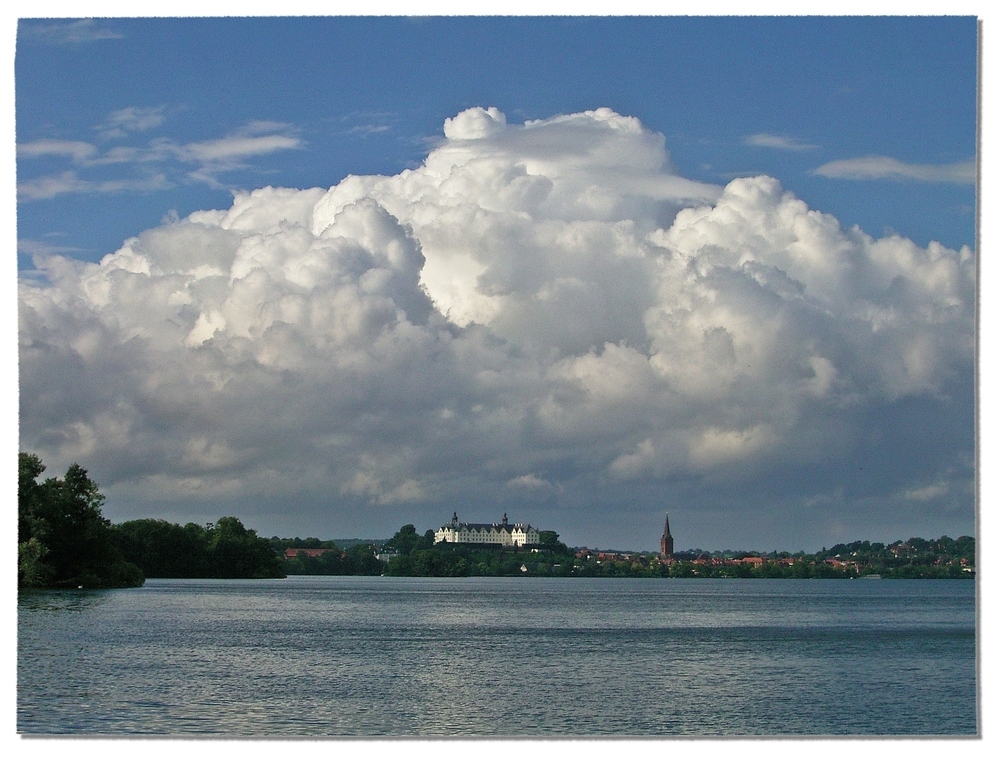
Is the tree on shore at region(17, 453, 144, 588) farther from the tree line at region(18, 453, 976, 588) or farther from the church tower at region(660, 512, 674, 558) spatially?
the church tower at region(660, 512, 674, 558)

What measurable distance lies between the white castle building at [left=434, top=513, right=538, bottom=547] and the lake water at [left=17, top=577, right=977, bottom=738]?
356 ft

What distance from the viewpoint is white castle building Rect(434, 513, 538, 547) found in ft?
566

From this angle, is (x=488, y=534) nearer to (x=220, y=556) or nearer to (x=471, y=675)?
(x=220, y=556)

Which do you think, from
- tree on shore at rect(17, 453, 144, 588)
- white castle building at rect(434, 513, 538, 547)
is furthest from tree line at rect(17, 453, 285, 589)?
white castle building at rect(434, 513, 538, 547)

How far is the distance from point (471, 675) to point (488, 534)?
474 ft

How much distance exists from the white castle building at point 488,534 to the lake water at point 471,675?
108 metres

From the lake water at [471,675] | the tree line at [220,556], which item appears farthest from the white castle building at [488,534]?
the lake water at [471,675]

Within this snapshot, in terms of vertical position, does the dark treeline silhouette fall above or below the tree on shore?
below

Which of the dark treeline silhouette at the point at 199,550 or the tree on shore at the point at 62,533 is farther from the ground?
the tree on shore at the point at 62,533

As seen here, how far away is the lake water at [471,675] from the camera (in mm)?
26469

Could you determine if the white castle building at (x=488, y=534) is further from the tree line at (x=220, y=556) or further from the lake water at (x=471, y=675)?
the lake water at (x=471, y=675)
